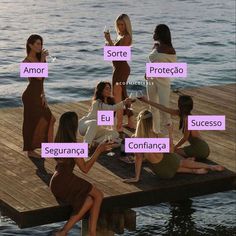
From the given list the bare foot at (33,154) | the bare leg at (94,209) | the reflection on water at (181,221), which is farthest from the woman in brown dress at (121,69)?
the bare leg at (94,209)

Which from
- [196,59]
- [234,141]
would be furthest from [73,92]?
[234,141]

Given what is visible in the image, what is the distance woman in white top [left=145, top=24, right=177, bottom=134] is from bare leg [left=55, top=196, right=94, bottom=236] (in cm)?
291

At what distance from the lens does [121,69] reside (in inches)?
604

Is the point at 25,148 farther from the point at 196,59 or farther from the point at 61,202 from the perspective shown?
the point at 196,59

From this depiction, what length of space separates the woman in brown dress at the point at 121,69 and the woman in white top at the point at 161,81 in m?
0.62

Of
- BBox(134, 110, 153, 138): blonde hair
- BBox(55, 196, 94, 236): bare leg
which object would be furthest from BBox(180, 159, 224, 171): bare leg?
BBox(55, 196, 94, 236): bare leg

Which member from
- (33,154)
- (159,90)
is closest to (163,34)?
(159,90)

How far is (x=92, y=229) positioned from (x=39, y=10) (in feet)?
104

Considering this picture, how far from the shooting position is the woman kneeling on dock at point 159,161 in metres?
13.0

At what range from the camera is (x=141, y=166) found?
45.8 ft

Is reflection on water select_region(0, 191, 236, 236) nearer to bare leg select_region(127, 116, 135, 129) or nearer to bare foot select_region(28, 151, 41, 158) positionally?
bare leg select_region(127, 116, 135, 129)

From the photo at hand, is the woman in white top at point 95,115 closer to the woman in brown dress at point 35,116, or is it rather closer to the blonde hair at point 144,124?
the woman in brown dress at point 35,116

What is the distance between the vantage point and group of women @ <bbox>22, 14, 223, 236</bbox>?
12273mm

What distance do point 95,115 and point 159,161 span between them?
4.86 feet
